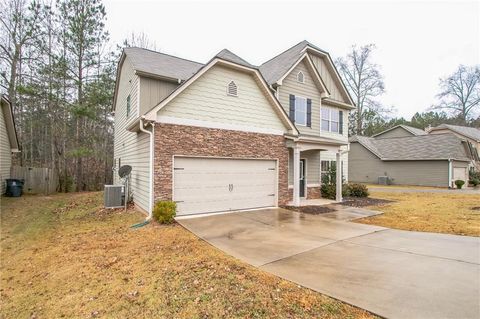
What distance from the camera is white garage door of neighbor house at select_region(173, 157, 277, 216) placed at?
8.78 meters

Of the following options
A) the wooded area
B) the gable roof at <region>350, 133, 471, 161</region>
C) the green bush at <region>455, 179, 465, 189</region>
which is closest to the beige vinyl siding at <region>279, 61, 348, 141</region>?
the wooded area

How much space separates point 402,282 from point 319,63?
1424 cm

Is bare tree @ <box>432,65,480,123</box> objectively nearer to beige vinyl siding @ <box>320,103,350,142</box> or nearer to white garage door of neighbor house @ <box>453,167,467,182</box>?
white garage door of neighbor house @ <box>453,167,467,182</box>

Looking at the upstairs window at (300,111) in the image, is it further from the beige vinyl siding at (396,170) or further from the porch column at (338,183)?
the beige vinyl siding at (396,170)

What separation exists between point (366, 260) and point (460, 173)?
27.2 metres

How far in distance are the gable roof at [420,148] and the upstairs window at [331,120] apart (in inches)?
536

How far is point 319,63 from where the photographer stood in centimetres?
1555

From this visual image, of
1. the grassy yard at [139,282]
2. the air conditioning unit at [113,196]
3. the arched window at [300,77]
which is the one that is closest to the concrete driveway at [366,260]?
the grassy yard at [139,282]

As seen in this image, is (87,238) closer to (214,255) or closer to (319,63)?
(214,255)

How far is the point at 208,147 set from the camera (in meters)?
9.23

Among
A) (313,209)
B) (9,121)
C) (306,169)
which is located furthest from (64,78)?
(313,209)

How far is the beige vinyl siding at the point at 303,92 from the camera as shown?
524 inches

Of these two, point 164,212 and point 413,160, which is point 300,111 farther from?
point 413,160

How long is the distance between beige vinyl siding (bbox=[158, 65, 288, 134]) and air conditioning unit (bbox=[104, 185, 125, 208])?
434 cm
